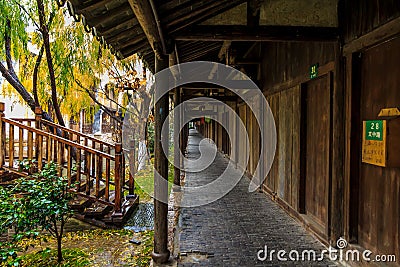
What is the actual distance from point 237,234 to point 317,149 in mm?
1483

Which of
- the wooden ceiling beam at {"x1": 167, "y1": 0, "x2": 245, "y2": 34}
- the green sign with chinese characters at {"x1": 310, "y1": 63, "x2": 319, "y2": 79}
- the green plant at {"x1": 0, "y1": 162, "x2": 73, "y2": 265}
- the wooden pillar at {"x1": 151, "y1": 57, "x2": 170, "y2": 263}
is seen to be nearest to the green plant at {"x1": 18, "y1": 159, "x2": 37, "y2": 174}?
the green plant at {"x1": 0, "y1": 162, "x2": 73, "y2": 265}

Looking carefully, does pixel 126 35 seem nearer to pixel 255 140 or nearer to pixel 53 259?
pixel 53 259

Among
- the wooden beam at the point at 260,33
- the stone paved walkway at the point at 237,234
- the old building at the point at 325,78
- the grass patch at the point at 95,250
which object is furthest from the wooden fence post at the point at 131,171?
the wooden beam at the point at 260,33

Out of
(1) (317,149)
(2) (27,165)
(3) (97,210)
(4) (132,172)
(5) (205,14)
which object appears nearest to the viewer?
(5) (205,14)

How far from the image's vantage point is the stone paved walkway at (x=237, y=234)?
11.4ft

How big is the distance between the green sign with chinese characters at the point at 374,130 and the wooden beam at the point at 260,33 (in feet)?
3.53

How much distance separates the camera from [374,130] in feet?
8.96

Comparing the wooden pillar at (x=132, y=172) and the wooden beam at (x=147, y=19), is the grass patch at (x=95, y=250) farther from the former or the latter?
the wooden beam at (x=147, y=19)

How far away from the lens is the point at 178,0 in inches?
107

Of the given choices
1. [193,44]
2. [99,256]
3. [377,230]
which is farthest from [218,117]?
[377,230]

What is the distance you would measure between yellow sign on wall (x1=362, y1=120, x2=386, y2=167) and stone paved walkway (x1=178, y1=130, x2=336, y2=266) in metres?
1.25

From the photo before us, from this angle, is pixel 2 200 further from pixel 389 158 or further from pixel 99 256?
pixel 389 158

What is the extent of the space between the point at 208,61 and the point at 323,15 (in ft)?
12.6

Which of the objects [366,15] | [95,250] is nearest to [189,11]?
[366,15]
